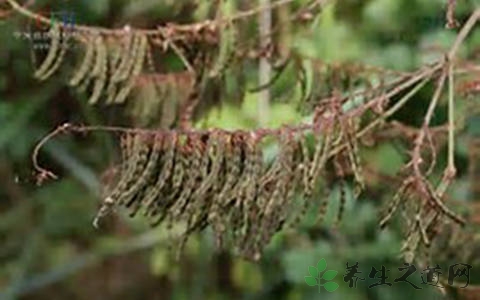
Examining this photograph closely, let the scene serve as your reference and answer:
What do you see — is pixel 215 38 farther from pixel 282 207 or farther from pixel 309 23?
pixel 282 207

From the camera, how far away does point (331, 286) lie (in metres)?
2.52

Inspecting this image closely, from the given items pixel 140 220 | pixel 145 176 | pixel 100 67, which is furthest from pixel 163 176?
pixel 140 220

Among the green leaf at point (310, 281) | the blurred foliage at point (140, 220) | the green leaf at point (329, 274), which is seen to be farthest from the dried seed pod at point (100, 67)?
the green leaf at point (310, 281)

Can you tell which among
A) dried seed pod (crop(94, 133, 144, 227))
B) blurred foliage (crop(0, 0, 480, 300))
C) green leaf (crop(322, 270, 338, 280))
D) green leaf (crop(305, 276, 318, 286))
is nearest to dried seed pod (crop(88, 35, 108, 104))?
dried seed pod (crop(94, 133, 144, 227))

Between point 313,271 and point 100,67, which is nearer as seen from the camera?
point 100,67

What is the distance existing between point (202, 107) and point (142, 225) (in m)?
1.12

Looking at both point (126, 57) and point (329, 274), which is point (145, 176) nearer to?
point (126, 57)

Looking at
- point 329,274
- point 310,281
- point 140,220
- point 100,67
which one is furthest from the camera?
point 140,220

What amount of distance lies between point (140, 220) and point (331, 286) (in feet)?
1.85

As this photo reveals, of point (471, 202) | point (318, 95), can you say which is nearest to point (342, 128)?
point (318, 95)

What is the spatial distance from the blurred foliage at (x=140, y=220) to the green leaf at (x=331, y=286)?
0.03 ft

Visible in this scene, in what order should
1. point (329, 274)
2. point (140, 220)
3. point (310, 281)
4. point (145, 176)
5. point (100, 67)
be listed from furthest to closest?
point (140, 220) → point (310, 281) → point (329, 274) → point (100, 67) → point (145, 176)

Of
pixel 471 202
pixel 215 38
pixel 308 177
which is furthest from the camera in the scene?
pixel 471 202

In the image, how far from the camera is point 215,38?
1.59 metres
